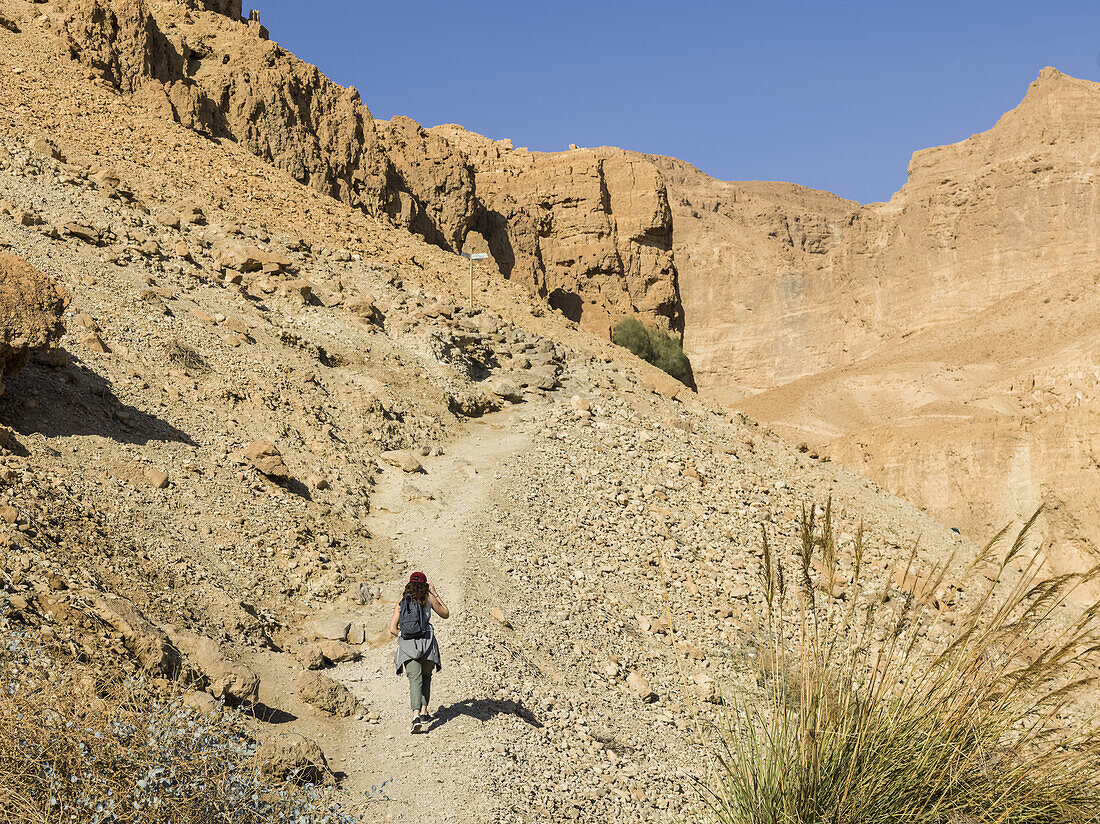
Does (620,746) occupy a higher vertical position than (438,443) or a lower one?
lower

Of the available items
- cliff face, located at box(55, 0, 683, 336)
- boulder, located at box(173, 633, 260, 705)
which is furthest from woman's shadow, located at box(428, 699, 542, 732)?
cliff face, located at box(55, 0, 683, 336)

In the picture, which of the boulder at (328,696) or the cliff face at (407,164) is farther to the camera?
the cliff face at (407,164)

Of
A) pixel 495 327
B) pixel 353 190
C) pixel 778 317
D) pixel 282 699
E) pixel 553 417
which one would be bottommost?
pixel 282 699

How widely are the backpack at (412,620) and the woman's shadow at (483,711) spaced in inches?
32.3

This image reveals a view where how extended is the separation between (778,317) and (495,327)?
7587 cm

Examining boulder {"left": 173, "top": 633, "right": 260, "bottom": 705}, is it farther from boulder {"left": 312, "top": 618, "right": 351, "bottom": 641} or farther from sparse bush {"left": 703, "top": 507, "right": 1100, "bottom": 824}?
sparse bush {"left": 703, "top": 507, "right": 1100, "bottom": 824}

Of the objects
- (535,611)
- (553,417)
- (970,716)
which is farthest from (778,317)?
(970,716)

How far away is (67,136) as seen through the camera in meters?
20.1

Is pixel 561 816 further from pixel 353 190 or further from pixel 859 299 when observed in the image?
pixel 859 299

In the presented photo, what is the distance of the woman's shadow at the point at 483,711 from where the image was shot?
7.29 meters

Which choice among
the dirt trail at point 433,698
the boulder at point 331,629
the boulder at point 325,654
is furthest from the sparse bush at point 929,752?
the boulder at point 331,629

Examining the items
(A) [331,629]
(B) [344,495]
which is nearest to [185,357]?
(B) [344,495]

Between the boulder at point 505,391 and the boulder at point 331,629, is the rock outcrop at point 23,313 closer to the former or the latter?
the boulder at point 331,629

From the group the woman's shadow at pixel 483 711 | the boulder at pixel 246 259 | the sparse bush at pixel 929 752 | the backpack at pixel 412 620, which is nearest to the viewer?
the sparse bush at pixel 929 752
